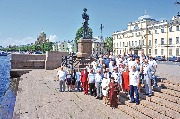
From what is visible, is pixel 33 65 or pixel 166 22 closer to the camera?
pixel 33 65

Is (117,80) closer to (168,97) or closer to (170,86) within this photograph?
(170,86)

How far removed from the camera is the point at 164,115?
27.5ft

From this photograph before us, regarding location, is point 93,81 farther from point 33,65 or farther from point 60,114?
point 33,65

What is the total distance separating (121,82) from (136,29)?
7119 centimetres

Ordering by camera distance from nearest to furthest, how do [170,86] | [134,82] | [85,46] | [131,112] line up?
[131,112] → [134,82] → [170,86] → [85,46]

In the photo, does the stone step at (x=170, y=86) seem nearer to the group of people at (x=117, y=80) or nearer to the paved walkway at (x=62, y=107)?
the group of people at (x=117, y=80)

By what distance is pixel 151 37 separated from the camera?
2923 inches

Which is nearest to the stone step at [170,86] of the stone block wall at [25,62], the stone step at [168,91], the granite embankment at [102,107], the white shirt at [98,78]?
the granite embankment at [102,107]

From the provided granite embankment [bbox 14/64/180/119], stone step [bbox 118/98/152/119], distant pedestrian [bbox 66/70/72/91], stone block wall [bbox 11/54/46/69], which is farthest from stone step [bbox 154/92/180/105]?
stone block wall [bbox 11/54/46/69]

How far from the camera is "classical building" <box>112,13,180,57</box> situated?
6550cm

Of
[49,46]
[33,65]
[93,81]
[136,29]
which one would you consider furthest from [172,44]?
[49,46]

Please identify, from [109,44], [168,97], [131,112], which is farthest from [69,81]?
[109,44]

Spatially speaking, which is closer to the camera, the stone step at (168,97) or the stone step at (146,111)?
the stone step at (146,111)

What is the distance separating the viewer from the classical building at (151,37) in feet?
215
